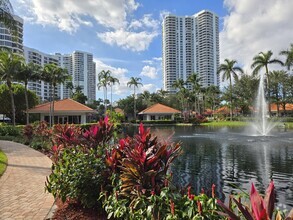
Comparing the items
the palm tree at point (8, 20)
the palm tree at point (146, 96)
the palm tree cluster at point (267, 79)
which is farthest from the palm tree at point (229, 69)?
the palm tree at point (8, 20)

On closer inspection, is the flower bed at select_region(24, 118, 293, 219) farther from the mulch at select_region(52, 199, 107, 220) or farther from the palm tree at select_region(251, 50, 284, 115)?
the palm tree at select_region(251, 50, 284, 115)

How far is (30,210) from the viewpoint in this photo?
5324 millimetres

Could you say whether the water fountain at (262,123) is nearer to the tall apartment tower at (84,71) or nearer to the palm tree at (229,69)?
the palm tree at (229,69)

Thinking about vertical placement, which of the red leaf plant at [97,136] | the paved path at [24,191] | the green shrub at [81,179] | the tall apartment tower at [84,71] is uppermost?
the tall apartment tower at [84,71]

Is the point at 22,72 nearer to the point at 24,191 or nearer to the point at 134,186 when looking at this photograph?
the point at 24,191

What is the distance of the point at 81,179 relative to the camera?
4820 millimetres

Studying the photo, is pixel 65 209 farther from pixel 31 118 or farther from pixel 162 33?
pixel 162 33

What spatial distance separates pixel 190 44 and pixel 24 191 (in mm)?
88736

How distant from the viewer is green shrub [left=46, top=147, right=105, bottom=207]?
190 inches

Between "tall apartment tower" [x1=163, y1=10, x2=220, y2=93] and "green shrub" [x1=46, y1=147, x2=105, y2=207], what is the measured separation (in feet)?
274

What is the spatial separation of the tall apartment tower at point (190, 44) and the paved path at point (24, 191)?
260 feet

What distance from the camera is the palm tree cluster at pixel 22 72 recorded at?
1249 inches

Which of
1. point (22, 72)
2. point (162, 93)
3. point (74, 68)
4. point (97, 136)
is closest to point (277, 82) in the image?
point (162, 93)

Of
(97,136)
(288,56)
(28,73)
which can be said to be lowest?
Answer: (97,136)
